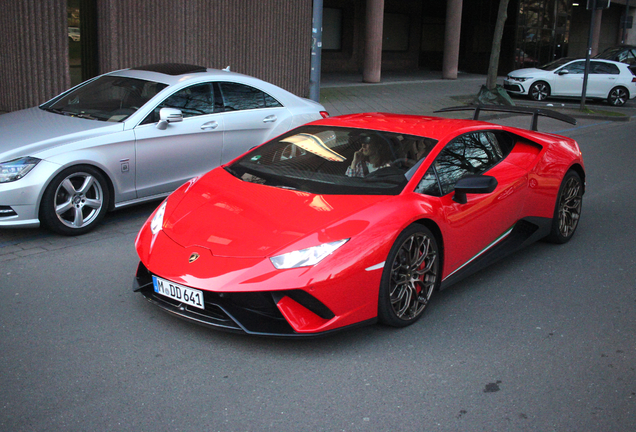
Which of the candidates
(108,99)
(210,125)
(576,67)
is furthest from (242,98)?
(576,67)

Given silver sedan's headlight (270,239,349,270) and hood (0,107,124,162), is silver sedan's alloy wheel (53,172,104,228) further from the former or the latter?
silver sedan's headlight (270,239,349,270)

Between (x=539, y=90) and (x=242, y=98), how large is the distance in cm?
1527

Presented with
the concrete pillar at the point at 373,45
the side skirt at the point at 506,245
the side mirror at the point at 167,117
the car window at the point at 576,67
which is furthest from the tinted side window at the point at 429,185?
the concrete pillar at the point at 373,45

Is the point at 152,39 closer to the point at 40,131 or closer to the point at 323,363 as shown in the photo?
the point at 40,131

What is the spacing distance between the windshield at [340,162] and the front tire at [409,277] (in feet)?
1.21

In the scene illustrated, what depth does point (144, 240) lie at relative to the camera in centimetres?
421

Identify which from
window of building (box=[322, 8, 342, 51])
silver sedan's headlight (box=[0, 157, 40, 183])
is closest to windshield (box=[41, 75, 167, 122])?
silver sedan's headlight (box=[0, 157, 40, 183])

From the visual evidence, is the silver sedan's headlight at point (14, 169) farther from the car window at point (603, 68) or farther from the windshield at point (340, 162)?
the car window at point (603, 68)

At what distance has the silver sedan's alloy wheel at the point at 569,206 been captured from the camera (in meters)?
5.91

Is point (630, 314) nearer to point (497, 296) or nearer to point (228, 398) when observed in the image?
point (497, 296)

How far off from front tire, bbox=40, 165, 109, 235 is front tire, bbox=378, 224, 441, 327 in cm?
328

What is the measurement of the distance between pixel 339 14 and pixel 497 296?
23370mm

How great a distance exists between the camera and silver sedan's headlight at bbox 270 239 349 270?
3566 mm

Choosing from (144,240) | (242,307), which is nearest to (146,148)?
(144,240)
